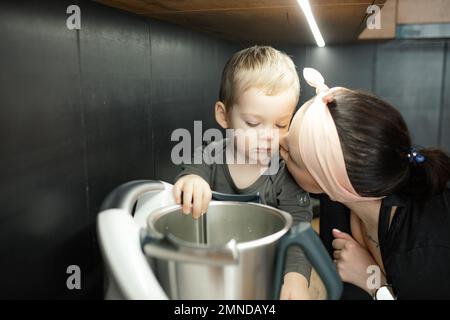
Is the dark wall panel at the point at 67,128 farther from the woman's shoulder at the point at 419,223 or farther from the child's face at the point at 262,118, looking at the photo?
the woman's shoulder at the point at 419,223

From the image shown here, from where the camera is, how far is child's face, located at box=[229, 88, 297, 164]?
74cm

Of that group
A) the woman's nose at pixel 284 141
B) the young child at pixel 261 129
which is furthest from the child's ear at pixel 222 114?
the woman's nose at pixel 284 141

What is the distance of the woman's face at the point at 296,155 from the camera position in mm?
661

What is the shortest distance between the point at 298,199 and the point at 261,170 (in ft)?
0.35

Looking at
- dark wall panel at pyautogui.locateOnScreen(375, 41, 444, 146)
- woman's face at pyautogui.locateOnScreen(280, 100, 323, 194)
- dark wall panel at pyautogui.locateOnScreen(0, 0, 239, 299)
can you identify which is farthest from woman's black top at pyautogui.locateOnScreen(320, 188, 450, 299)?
dark wall panel at pyautogui.locateOnScreen(375, 41, 444, 146)

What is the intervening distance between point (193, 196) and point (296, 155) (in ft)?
0.63

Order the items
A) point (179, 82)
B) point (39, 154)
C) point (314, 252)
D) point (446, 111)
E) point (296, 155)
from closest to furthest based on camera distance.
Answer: point (314, 252) < point (39, 154) < point (296, 155) < point (179, 82) < point (446, 111)

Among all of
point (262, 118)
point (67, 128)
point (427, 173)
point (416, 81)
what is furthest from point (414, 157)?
point (416, 81)

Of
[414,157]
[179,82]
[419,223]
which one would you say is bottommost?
[419,223]

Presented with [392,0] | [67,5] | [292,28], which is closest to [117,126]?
[67,5]

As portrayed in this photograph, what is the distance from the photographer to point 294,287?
624 millimetres

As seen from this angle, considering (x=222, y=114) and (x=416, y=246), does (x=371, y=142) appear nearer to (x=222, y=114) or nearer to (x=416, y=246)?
(x=416, y=246)

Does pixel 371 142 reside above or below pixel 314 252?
above

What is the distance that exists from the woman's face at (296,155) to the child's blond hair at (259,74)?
95 mm
